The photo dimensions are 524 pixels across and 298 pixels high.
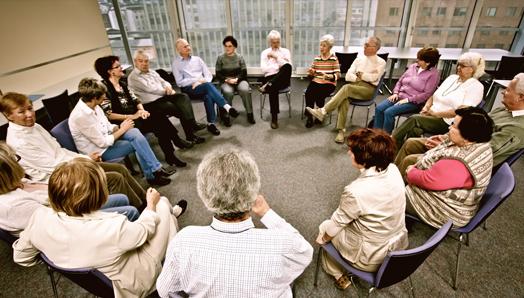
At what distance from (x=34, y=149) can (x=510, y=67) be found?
19.0 ft

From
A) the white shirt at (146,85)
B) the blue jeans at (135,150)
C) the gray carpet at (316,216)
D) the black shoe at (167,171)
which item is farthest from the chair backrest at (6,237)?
the white shirt at (146,85)

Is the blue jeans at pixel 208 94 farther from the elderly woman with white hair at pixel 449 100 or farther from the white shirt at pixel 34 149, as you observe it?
the elderly woman with white hair at pixel 449 100

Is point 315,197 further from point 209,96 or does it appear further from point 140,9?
point 140,9

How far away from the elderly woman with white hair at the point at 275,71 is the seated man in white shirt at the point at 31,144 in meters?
2.35

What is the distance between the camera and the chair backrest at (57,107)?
9.18ft

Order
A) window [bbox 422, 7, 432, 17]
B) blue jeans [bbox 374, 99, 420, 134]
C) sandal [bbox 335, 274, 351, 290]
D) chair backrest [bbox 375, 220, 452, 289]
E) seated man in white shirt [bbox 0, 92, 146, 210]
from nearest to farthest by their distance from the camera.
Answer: chair backrest [bbox 375, 220, 452, 289] → sandal [bbox 335, 274, 351, 290] → seated man in white shirt [bbox 0, 92, 146, 210] → blue jeans [bbox 374, 99, 420, 134] → window [bbox 422, 7, 432, 17]

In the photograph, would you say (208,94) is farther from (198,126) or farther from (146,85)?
(146,85)

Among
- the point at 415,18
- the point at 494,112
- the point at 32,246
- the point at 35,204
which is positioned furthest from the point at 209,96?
the point at 415,18

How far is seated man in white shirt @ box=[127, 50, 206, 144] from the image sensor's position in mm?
3158

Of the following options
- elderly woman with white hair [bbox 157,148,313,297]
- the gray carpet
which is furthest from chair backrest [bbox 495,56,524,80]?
elderly woman with white hair [bbox 157,148,313,297]

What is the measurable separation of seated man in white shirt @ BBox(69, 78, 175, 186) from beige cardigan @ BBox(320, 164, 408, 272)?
199 centimetres

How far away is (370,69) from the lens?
339cm

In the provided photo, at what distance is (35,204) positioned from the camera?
145 centimetres

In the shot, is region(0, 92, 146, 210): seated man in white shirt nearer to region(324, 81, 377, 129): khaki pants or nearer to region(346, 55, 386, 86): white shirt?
region(324, 81, 377, 129): khaki pants
